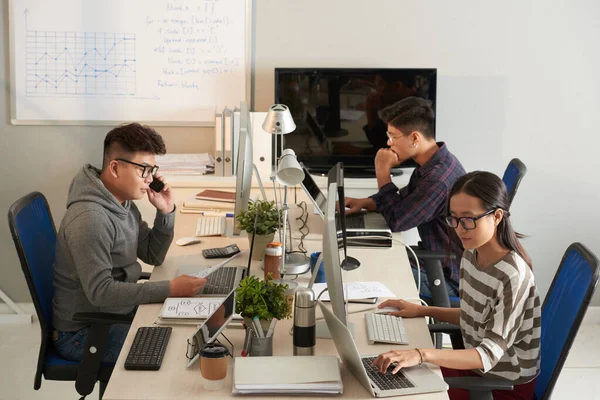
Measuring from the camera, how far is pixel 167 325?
240cm

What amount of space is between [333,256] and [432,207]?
56.4 inches

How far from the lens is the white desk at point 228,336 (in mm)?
1991

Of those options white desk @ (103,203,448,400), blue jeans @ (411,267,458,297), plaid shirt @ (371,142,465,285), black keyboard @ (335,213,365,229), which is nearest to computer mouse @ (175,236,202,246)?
white desk @ (103,203,448,400)

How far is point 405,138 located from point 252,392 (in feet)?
5.68

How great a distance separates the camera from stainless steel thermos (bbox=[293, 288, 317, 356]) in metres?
2.15

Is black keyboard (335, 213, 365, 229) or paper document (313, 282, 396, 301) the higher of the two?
black keyboard (335, 213, 365, 229)

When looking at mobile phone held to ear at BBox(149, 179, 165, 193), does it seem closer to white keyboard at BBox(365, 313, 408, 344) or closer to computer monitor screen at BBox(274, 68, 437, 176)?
white keyboard at BBox(365, 313, 408, 344)

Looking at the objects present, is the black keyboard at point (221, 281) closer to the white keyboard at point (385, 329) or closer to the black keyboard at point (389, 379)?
the white keyboard at point (385, 329)

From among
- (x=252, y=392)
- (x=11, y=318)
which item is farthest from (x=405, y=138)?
(x=11, y=318)

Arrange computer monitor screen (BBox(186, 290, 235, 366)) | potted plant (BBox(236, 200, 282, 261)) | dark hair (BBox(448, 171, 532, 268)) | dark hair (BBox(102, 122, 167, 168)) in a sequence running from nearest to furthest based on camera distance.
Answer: computer monitor screen (BBox(186, 290, 235, 366))
dark hair (BBox(448, 171, 532, 268))
dark hair (BBox(102, 122, 167, 168))
potted plant (BBox(236, 200, 282, 261))

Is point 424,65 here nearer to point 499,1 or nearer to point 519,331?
point 499,1

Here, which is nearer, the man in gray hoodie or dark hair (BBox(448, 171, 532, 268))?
dark hair (BBox(448, 171, 532, 268))

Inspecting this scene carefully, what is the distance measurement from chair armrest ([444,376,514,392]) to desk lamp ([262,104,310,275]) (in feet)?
2.52

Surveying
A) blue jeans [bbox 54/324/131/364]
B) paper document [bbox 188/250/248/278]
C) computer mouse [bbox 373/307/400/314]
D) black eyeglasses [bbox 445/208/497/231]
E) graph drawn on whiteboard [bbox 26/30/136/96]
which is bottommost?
blue jeans [bbox 54/324/131/364]
